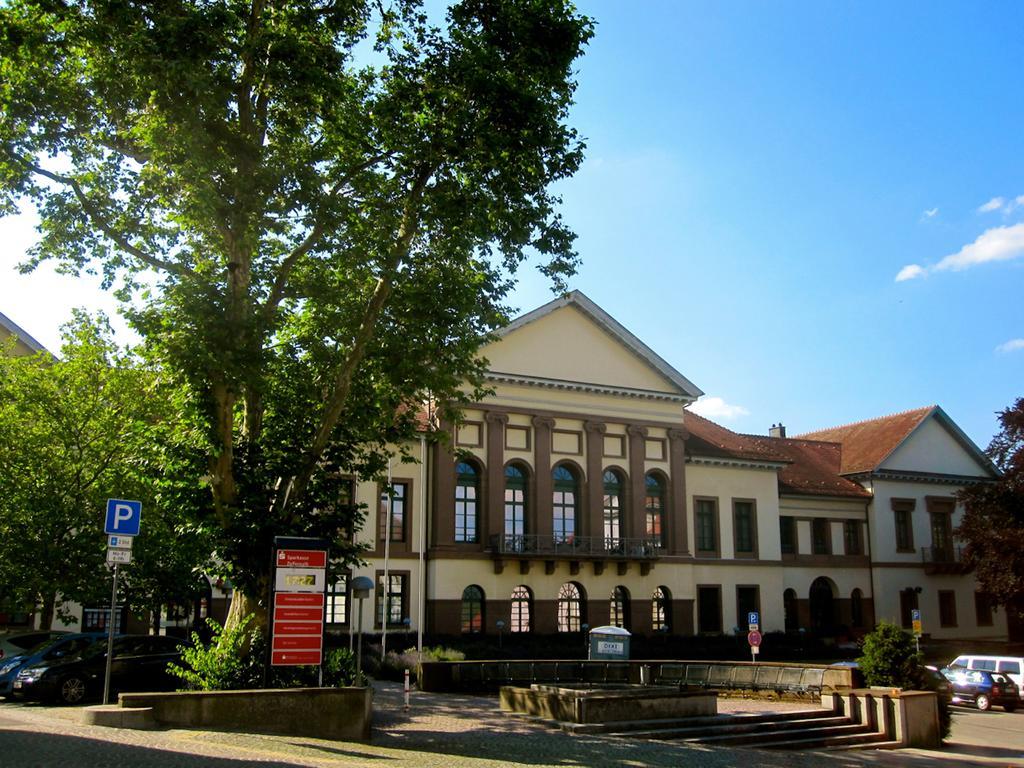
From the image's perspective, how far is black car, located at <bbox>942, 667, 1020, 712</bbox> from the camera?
2981cm

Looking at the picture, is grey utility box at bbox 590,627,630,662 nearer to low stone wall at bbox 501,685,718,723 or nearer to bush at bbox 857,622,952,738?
low stone wall at bbox 501,685,718,723

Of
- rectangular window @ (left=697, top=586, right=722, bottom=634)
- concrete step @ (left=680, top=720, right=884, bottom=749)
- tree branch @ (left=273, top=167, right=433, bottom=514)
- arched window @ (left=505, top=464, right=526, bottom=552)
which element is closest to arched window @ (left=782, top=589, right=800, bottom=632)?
rectangular window @ (left=697, top=586, right=722, bottom=634)

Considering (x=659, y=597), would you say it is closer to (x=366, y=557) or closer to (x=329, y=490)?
(x=366, y=557)

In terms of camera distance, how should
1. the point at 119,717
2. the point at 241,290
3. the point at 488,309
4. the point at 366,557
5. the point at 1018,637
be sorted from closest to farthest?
the point at 119,717 → the point at 241,290 → the point at 488,309 → the point at 366,557 → the point at 1018,637

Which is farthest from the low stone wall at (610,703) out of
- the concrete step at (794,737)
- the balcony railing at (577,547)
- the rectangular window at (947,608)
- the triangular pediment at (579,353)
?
the rectangular window at (947,608)

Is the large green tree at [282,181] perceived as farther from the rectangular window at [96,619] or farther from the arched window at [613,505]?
the arched window at [613,505]

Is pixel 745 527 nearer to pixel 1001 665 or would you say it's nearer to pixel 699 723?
pixel 1001 665

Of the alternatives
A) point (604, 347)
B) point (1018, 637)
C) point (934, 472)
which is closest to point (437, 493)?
point (604, 347)

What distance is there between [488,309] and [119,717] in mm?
10277

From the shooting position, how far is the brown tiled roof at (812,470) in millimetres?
49438

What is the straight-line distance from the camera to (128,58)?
14.9 meters

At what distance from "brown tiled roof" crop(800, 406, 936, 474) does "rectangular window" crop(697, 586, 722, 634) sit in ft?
39.1

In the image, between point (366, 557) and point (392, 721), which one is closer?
point (392, 721)

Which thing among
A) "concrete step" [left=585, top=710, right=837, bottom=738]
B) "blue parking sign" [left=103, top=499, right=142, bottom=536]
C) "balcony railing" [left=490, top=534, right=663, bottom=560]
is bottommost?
"concrete step" [left=585, top=710, right=837, bottom=738]
